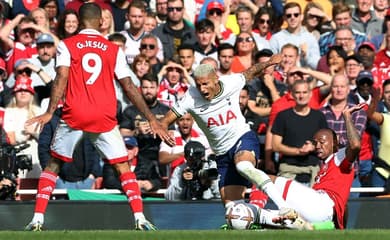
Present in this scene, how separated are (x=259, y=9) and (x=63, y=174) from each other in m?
4.81

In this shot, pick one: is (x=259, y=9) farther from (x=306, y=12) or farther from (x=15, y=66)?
(x=15, y=66)

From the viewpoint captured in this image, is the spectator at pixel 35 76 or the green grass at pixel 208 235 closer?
the green grass at pixel 208 235

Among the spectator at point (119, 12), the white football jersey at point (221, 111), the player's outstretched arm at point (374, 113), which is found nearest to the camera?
the white football jersey at point (221, 111)

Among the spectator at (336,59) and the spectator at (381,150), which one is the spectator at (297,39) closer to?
the spectator at (336,59)

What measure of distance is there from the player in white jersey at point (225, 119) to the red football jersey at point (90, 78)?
725mm

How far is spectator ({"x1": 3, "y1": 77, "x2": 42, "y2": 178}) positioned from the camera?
54.8 feet

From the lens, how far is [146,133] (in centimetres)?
1670

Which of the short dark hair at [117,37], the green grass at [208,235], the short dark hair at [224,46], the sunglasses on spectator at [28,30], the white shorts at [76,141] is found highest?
the sunglasses on spectator at [28,30]

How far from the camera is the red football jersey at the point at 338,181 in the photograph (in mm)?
13367

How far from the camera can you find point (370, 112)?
1636 cm

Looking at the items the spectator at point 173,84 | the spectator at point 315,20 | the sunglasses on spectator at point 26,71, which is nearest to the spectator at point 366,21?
the spectator at point 315,20

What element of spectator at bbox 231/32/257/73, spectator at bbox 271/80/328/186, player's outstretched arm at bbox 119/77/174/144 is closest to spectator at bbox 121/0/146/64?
spectator at bbox 231/32/257/73

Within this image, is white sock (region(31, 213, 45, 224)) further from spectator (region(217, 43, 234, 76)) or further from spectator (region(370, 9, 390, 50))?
spectator (region(370, 9, 390, 50))

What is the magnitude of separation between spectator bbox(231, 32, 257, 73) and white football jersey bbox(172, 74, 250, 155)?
4.28m
